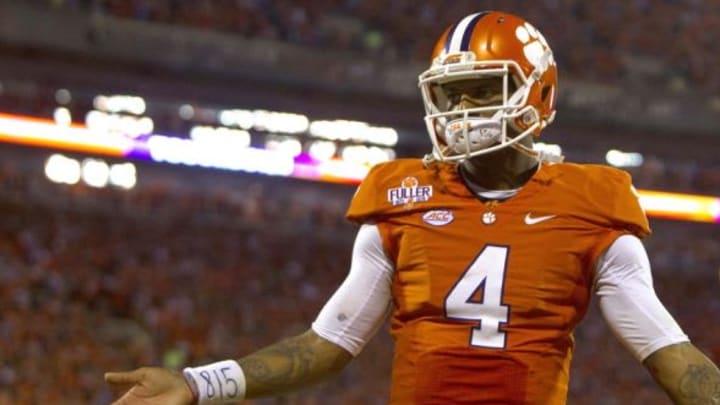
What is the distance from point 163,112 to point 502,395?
17499 millimetres

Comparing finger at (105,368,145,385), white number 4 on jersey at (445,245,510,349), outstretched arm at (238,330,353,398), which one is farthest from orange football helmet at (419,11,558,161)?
finger at (105,368,145,385)

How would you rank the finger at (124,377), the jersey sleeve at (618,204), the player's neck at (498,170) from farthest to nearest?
the player's neck at (498,170)
the jersey sleeve at (618,204)
the finger at (124,377)

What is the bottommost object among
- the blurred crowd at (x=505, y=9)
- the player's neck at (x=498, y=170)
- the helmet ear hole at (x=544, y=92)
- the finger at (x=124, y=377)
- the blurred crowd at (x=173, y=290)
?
the blurred crowd at (x=173, y=290)

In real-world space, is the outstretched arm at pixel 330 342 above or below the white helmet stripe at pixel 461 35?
below

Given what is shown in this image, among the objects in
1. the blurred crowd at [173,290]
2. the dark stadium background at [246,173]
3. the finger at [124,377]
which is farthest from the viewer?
the dark stadium background at [246,173]

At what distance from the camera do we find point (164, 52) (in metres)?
16.9

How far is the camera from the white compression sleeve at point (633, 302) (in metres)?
2.28

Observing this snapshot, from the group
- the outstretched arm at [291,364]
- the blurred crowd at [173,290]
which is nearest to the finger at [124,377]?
the outstretched arm at [291,364]

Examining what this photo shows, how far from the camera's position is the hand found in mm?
2119

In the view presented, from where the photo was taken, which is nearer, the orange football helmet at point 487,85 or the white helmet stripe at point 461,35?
the orange football helmet at point 487,85

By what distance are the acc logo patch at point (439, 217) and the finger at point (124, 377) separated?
0.66 m

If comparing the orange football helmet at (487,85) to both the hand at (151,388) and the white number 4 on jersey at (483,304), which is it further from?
the hand at (151,388)

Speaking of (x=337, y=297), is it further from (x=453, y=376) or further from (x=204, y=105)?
(x=204, y=105)

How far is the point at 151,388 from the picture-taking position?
214cm
